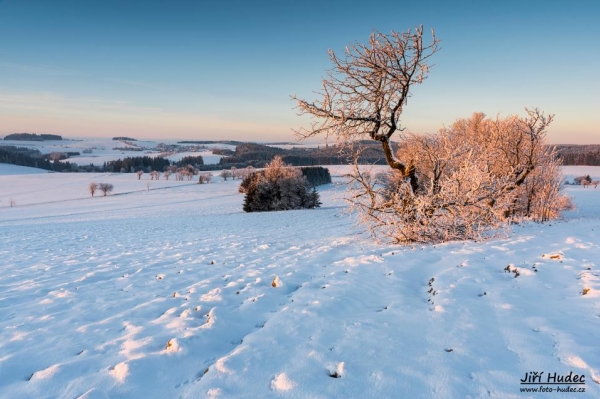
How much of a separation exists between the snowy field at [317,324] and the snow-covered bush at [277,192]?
2899 cm

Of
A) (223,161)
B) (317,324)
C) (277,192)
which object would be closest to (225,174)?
(223,161)

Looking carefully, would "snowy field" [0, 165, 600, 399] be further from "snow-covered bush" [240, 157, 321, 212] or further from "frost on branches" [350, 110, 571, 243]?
"snow-covered bush" [240, 157, 321, 212]

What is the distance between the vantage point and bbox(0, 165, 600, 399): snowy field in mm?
3271

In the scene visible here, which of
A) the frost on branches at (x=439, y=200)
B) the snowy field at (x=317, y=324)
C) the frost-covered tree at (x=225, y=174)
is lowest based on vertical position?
the frost-covered tree at (x=225, y=174)

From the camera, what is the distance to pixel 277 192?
128 ft

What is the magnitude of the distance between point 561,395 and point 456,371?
84cm

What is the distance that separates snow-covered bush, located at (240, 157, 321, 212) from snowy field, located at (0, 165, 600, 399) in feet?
95.1

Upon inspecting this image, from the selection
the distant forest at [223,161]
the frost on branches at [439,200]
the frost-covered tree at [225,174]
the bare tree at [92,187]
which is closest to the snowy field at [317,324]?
the frost on branches at [439,200]

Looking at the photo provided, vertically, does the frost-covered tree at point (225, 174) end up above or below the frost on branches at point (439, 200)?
below

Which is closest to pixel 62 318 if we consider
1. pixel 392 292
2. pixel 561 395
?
pixel 392 292

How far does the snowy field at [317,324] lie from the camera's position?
3271 millimetres

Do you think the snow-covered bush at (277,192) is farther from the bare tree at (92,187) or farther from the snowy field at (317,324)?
the bare tree at (92,187)

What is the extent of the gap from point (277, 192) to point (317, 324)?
114 feet

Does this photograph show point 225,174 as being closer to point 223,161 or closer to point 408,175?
point 223,161
